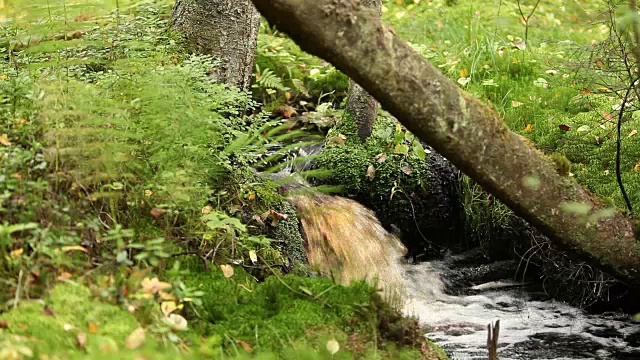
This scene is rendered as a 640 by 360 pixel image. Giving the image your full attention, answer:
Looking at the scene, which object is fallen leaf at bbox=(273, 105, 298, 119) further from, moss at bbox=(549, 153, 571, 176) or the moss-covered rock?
moss at bbox=(549, 153, 571, 176)

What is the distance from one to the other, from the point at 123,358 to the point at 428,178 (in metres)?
4.63

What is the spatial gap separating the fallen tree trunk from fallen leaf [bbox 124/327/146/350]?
1432mm

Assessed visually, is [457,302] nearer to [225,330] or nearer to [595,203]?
[595,203]

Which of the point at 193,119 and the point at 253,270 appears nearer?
the point at 193,119

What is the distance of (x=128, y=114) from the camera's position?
3824 mm

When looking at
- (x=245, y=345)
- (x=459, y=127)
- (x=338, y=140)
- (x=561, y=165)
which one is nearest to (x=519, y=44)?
(x=338, y=140)

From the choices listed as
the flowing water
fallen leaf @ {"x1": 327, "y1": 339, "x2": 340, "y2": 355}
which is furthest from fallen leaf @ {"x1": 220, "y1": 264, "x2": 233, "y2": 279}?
the flowing water

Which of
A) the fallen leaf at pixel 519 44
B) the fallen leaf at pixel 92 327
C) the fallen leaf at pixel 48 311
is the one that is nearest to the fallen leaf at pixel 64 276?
the fallen leaf at pixel 48 311

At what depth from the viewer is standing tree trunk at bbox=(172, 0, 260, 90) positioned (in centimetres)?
551

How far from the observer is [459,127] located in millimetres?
3746

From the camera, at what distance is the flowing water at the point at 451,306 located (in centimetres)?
523

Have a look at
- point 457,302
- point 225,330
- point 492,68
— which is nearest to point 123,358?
point 225,330

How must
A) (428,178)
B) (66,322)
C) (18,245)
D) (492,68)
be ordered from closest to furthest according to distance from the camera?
(66,322), (18,245), (428,178), (492,68)

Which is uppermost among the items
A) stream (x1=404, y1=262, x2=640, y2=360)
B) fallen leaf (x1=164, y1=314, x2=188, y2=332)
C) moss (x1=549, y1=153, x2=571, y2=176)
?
moss (x1=549, y1=153, x2=571, y2=176)
